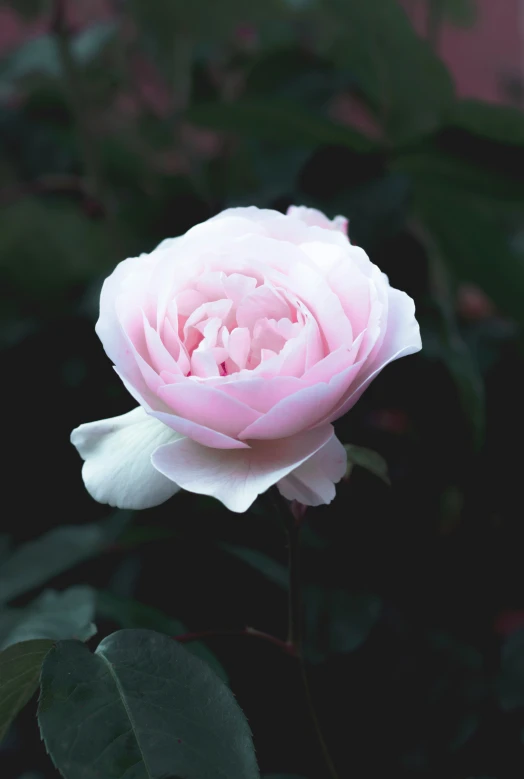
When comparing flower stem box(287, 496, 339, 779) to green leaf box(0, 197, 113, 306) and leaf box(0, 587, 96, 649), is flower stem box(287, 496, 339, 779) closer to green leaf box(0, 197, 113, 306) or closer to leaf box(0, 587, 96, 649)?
leaf box(0, 587, 96, 649)

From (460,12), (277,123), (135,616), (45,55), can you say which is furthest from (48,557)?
(460,12)

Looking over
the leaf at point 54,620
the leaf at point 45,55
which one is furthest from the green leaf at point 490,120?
the leaf at point 45,55

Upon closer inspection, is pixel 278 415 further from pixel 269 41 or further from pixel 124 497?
pixel 269 41

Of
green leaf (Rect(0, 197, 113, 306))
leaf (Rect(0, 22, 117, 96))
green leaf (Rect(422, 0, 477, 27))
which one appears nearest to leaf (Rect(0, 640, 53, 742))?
green leaf (Rect(0, 197, 113, 306))

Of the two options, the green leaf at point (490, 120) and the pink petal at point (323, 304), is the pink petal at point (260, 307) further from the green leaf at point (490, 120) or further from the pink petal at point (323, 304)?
the green leaf at point (490, 120)

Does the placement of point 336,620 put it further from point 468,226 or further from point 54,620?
point 468,226

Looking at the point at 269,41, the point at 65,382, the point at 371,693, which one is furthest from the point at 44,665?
the point at 269,41

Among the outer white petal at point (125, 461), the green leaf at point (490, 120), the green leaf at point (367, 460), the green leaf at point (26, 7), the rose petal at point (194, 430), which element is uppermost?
the green leaf at point (26, 7)

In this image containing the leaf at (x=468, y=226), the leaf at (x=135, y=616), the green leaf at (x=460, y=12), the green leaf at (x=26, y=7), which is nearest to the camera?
the leaf at (x=135, y=616)
